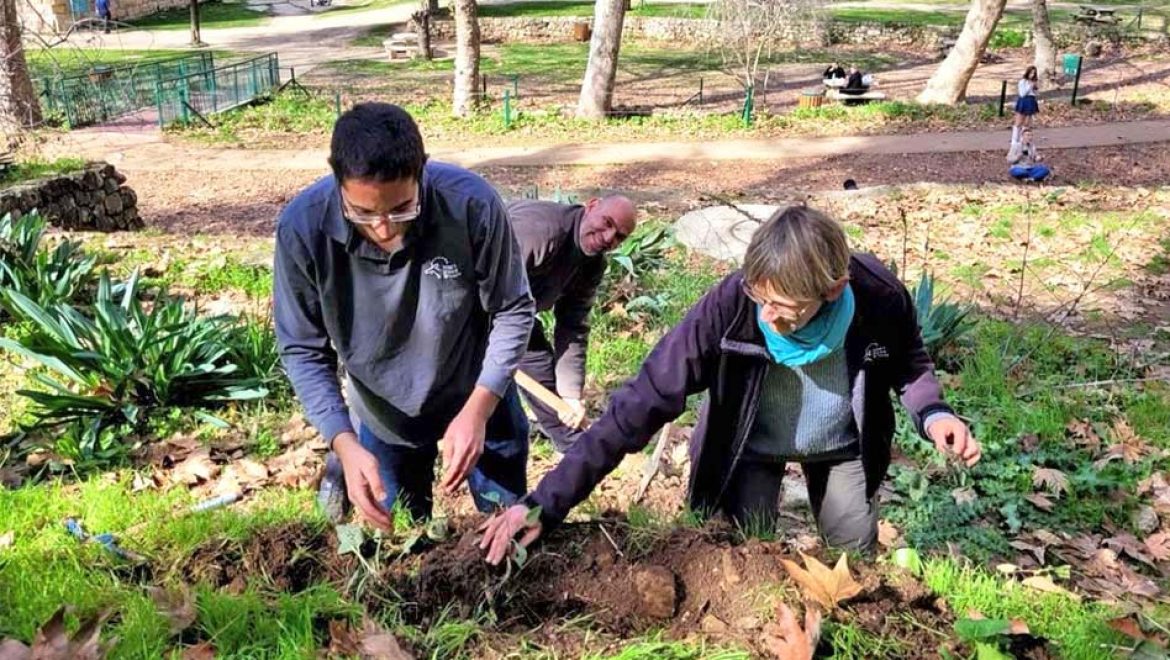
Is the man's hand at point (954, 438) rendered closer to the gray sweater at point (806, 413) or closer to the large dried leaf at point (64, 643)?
the gray sweater at point (806, 413)

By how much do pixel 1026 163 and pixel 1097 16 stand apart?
18522 mm

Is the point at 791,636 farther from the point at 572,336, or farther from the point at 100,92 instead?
the point at 100,92

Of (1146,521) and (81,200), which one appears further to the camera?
(81,200)

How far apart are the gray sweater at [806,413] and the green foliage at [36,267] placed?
4072 millimetres

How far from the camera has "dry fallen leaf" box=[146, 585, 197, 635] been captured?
1922 mm

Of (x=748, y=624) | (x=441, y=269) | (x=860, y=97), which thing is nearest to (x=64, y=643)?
(x=441, y=269)

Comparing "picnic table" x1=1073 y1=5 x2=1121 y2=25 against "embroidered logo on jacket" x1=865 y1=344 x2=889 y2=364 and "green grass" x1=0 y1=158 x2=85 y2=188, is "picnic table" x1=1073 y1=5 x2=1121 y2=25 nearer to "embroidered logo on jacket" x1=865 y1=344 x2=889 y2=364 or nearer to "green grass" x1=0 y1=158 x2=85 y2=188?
"green grass" x1=0 y1=158 x2=85 y2=188

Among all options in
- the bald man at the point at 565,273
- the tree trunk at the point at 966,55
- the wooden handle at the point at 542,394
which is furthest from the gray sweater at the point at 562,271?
the tree trunk at the point at 966,55

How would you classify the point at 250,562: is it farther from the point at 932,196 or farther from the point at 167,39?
the point at 167,39

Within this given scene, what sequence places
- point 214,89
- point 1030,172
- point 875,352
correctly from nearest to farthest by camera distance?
point 875,352 < point 1030,172 < point 214,89

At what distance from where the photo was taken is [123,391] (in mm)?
4219

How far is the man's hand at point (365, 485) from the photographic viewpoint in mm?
2213

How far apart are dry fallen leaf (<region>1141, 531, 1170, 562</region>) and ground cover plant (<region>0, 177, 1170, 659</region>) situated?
26mm

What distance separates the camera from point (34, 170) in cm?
923
